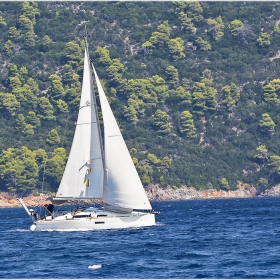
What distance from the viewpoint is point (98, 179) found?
67625 millimetres

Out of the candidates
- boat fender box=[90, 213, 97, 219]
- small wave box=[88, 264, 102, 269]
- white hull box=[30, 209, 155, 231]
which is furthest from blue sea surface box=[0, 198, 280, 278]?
boat fender box=[90, 213, 97, 219]

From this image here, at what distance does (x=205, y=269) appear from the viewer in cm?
4894

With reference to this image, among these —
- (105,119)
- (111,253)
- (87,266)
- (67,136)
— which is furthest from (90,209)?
(67,136)

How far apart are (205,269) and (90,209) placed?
19823 mm

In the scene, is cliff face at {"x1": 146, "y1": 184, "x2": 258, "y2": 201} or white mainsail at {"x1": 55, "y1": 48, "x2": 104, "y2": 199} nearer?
white mainsail at {"x1": 55, "y1": 48, "x2": 104, "y2": 199}

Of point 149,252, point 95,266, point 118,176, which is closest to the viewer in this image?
point 95,266

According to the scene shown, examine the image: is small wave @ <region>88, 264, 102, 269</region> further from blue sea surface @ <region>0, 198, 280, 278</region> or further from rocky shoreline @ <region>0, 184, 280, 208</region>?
rocky shoreline @ <region>0, 184, 280, 208</region>

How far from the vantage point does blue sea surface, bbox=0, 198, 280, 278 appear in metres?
48.6

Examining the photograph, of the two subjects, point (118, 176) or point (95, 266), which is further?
point (118, 176)

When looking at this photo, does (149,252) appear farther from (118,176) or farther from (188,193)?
(188,193)

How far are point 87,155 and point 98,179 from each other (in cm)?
190

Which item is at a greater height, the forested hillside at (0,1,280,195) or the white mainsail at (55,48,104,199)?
the forested hillside at (0,1,280,195)

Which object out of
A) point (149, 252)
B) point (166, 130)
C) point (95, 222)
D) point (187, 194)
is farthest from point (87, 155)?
point (166, 130)

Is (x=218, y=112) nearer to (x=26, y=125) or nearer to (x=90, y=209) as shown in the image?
(x=26, y=125)
